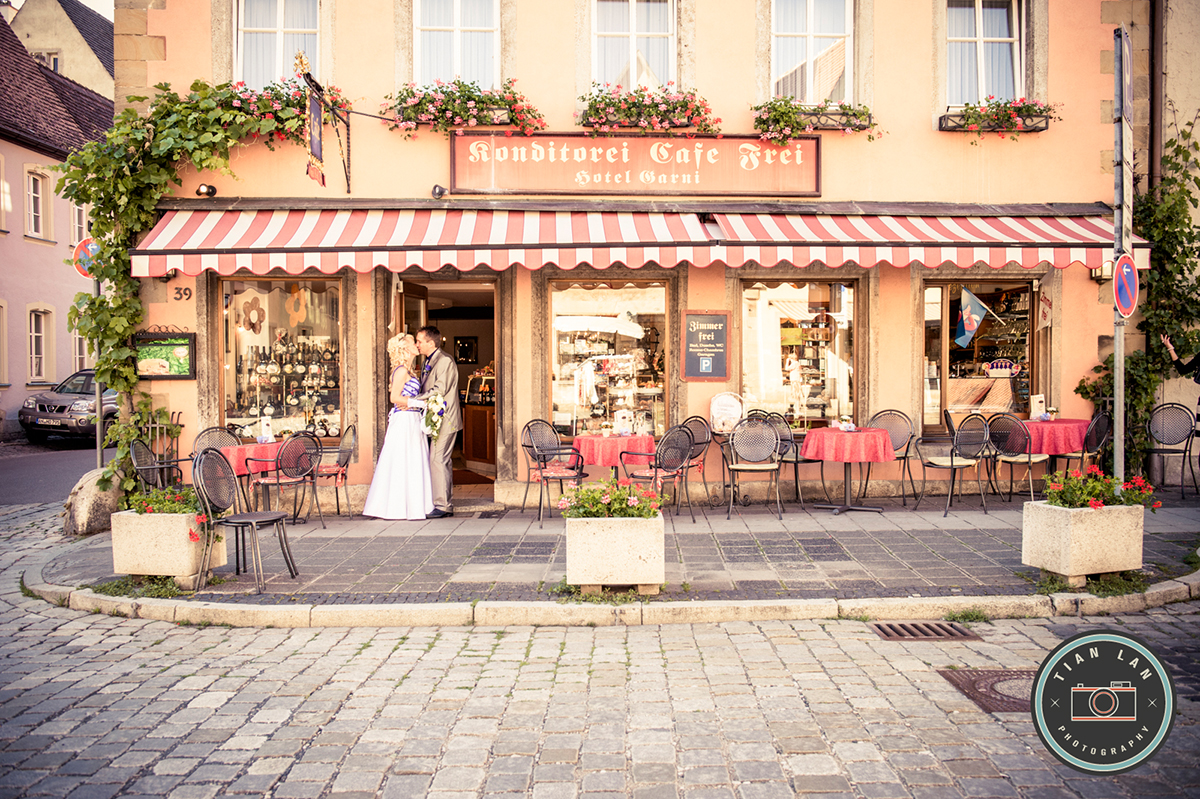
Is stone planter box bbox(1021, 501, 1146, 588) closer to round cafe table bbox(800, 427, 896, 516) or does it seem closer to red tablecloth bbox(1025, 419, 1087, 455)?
round cafe table bbox(800, 427, 896, 516)

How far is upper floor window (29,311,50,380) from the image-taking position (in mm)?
19922

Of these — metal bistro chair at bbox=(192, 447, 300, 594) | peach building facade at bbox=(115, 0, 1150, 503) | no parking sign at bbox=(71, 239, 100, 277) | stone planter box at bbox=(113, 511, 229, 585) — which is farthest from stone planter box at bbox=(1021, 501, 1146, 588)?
no parking sign at bbox=(71, 239, 100, 277)

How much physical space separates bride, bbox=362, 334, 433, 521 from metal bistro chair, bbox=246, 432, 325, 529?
660mm

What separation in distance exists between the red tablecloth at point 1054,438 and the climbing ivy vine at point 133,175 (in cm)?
870

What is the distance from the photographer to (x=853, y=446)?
8094 mm

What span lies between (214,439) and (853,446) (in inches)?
276

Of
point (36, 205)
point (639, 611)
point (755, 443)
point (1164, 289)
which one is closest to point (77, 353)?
point (36, 205)

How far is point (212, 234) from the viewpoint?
8086 mm

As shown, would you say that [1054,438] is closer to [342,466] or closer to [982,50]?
[982,50]

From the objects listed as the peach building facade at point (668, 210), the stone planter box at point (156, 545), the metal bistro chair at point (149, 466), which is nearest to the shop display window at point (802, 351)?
the peach building facade at point (668, 210)

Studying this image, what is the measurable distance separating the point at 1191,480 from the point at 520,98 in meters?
9.45

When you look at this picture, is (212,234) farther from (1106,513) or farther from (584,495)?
(1106,513)

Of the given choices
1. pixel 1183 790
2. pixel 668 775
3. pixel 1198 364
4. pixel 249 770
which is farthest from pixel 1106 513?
pixel 249 770

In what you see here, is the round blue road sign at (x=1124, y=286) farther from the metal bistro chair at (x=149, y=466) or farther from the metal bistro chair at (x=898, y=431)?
the metal bistro chair at (x=149, y=466)
